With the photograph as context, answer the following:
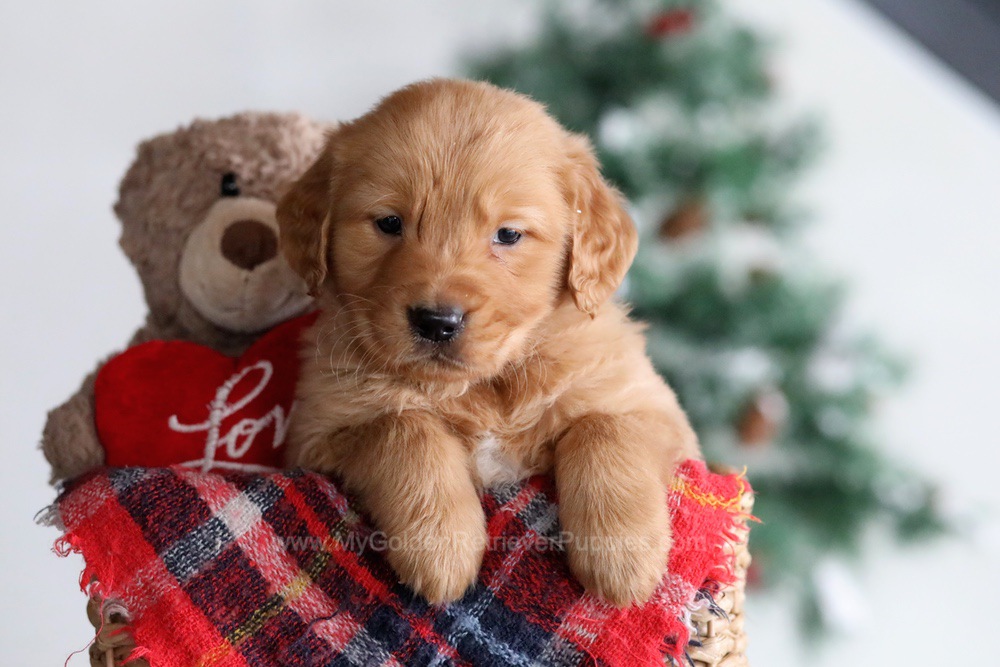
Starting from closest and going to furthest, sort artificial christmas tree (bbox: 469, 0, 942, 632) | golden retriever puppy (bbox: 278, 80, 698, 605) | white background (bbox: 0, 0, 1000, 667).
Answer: golden retriever puppy (bbox: 278, 80, 698, 605) < artificial christmas tree (bbox: 469, 0, 942, 632) < white background (bbox: 0, 0, 1000, 667)

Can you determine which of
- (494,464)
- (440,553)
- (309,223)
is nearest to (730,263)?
(494,464)

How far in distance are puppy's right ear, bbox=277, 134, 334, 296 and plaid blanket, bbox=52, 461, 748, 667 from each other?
0.47 meters

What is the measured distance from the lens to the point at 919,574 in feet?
12.7

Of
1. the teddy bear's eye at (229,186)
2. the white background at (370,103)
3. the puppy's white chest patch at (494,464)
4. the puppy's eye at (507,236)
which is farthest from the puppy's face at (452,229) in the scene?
the white background at (370,103)

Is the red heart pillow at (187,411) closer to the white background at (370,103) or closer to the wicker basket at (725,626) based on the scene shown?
the wicker basket at (725,626)

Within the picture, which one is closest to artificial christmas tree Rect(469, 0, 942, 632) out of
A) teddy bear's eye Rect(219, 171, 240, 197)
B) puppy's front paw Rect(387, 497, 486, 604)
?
teddy bear's eye Rect(219, 171, 240, 197)

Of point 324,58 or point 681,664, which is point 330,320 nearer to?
point 681,664

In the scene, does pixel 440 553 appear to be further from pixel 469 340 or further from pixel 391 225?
pixel 391 225

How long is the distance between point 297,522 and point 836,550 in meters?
2.30

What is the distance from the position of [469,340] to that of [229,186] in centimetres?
99

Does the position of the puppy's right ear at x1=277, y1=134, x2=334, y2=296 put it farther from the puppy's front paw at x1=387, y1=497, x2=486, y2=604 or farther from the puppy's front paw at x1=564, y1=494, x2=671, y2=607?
the puppy's front paw at x1=564, y1=494, x2=671, y2=607

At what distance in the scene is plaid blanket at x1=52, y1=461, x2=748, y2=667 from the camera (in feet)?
4.39

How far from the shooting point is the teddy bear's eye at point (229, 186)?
6.89 feet

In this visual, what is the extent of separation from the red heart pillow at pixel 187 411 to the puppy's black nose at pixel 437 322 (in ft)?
2.04
